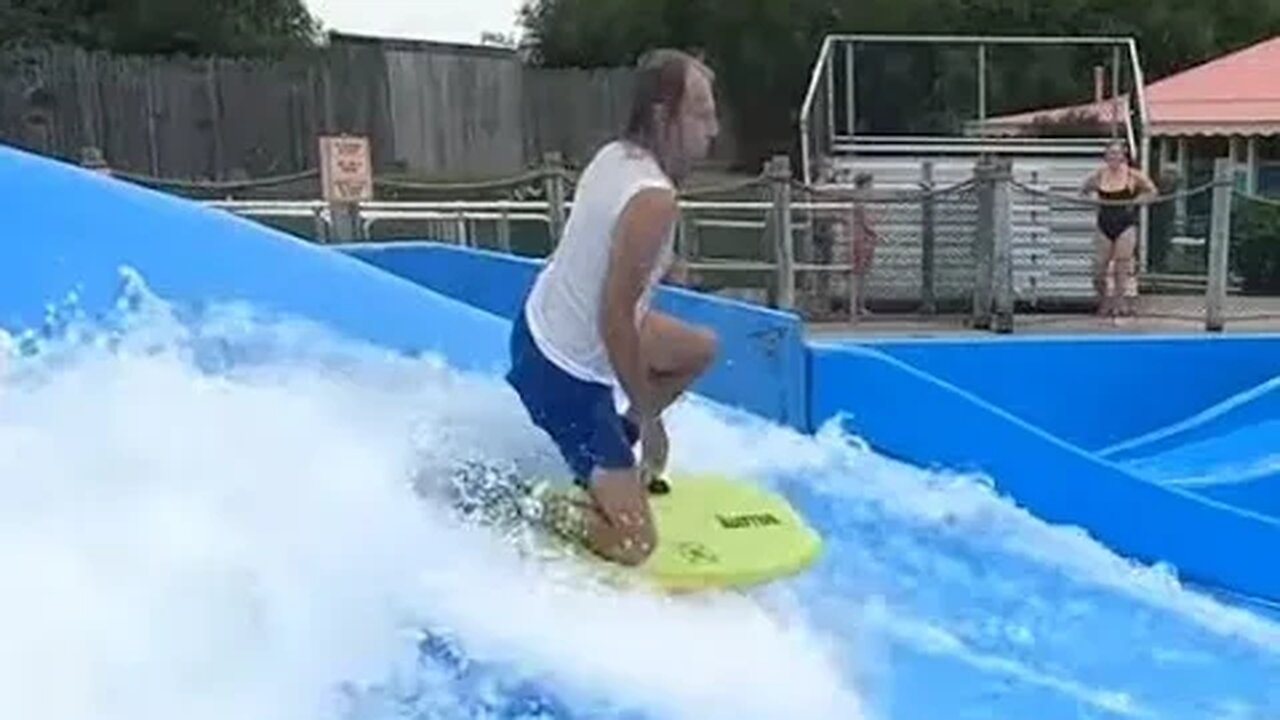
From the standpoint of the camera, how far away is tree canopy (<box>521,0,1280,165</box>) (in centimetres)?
2809

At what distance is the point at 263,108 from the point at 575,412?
1357 cm

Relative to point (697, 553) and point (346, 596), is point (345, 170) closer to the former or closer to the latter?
point (697, 553)

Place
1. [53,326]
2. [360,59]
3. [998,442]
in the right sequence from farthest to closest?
[360,59], [998,442], [53,326]

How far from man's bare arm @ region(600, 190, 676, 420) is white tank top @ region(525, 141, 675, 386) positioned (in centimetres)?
3

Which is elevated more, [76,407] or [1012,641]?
[76,407]

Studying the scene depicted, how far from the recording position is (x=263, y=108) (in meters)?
16.8

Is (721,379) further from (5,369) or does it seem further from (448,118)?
(448,118)

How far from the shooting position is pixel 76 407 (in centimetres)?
371

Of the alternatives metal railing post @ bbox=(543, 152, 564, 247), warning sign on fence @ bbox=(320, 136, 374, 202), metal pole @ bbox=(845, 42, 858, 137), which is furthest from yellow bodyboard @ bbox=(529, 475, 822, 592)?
metal pole @ bbox=(845, 42, 858, 137)

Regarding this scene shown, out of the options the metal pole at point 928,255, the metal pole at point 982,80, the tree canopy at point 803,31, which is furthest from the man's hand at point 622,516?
the tree canopy at point 803,31

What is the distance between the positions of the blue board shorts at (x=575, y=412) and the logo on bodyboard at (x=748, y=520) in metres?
0.37

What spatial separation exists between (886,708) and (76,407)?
6.17 feet

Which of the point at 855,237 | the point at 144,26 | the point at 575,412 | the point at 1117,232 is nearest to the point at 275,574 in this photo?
the point at 575,412

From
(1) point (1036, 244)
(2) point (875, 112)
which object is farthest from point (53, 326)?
(2) point (875, 112)
